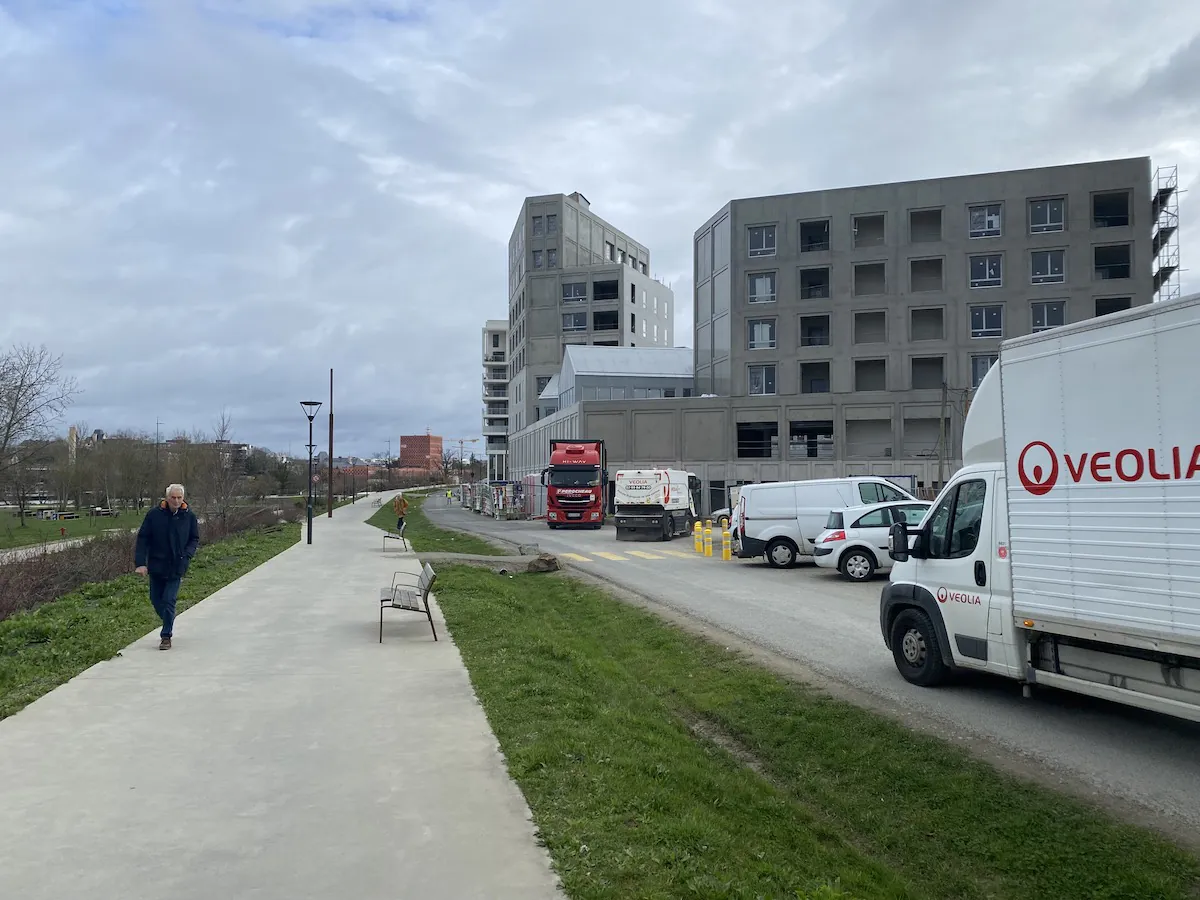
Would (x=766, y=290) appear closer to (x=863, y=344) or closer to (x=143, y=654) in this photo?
(x=863, y=344)

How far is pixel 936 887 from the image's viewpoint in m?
4.86

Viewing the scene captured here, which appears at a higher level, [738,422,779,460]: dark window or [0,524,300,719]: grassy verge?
Answer: [738,422,779,460]: dark window

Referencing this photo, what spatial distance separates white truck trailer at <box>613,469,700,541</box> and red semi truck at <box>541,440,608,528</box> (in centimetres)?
775

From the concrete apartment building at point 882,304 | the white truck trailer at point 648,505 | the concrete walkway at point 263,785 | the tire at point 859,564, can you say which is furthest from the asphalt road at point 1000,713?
the concrete apartment building at point 882,304

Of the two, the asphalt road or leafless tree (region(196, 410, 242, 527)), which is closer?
the asphalt road

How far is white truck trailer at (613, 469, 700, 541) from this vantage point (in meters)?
34.8

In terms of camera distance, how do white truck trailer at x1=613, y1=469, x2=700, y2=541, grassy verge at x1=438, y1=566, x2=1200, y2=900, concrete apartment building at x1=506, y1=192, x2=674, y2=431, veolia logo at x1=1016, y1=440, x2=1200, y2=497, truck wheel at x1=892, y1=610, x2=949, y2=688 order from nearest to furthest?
1. grassy verge at x1=438, y1=566, x2=1200, y2=900
2. veolia logo at x1=1016, y1=440, x2=1200, y2=497
3. truck wheel at x1=892, y1=610, x2=949, y2=688
4. white truck trailer at x1=613, y1=469, x2=700, y2=541
5. concrete apartment building at x1=506, y1=192, x2=674, y2=431

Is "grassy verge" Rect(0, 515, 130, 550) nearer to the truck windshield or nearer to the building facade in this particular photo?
the truck windshield

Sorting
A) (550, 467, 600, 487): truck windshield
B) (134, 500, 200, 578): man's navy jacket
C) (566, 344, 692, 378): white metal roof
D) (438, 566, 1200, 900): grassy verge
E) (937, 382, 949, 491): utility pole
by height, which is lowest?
(438, 566, 1200, 900): grassy verge

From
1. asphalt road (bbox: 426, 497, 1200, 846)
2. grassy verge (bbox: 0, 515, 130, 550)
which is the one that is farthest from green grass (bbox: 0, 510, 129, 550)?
asphalt road (bbox: 426, 497, 1200, 846)

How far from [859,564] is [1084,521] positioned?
11.9 meters

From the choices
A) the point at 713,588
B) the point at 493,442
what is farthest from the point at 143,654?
the point at 493,442

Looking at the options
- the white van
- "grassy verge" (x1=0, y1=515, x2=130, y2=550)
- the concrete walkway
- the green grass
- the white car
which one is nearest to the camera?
the concrete walkway

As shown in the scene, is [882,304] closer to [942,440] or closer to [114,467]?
[942,440]
